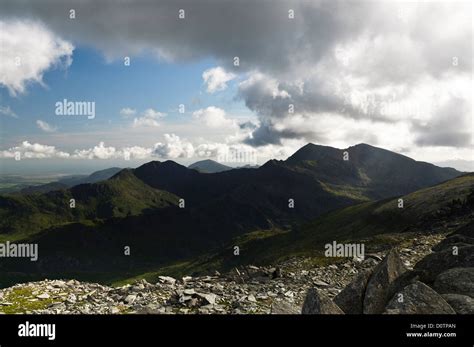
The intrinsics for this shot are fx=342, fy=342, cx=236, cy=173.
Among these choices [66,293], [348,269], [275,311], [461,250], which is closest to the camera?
[275,311]

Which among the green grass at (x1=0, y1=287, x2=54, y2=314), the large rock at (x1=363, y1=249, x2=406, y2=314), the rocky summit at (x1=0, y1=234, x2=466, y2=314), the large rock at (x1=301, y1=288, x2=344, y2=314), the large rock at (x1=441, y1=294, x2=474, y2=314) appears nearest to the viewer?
the large rock at (x1=441, y1=294, x2=474, y2=314)

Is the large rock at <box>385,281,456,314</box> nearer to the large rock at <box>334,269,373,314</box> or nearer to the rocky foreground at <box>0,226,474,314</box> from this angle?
the rocky foreground at <box>0,226,474,314</box>

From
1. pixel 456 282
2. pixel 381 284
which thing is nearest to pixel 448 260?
pixel 456 282

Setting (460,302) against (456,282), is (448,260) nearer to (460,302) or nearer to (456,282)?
(456,282)

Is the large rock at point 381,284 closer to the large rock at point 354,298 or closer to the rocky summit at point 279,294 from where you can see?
the rocky summit at point 279,294

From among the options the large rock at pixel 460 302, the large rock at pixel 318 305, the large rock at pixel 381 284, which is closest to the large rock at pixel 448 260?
the large rock at pixel 381 284

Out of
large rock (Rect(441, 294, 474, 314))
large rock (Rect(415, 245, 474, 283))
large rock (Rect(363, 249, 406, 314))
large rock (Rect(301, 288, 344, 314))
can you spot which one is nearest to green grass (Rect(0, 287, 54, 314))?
large rock (Rect(301, 288, 344, 314))
